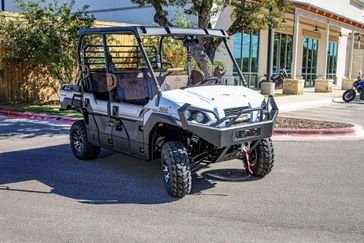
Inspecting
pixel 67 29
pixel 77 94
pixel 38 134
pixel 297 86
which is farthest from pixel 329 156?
pixel 297 86

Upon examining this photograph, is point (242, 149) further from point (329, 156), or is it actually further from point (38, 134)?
point (38, 134)

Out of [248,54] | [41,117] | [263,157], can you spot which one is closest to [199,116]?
[263,157]

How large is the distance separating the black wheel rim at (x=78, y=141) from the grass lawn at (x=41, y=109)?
4783mm

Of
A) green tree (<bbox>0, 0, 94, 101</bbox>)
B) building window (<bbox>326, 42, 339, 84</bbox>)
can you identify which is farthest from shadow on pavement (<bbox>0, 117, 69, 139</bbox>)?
building window (<bbox>326, 42, 339, 84</bbox>)

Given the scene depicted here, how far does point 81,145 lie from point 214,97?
9.49 feet

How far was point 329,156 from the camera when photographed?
8242 mm

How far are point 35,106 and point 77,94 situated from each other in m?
7.83

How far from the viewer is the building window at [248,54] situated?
21612 millimetres

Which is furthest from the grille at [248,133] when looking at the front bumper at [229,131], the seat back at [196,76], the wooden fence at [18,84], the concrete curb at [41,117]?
the wooden fence at [18,84]

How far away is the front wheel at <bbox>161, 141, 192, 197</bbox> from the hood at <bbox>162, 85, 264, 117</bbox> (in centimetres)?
59

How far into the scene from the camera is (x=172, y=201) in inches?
216

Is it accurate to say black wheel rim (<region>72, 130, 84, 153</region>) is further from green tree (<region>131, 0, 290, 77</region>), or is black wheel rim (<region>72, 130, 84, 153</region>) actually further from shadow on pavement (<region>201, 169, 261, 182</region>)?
green tree (<region>131, 0, 290, 77</region>)

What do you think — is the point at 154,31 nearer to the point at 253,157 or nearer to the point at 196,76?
the point at 196,76

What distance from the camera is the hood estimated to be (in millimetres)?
5520
